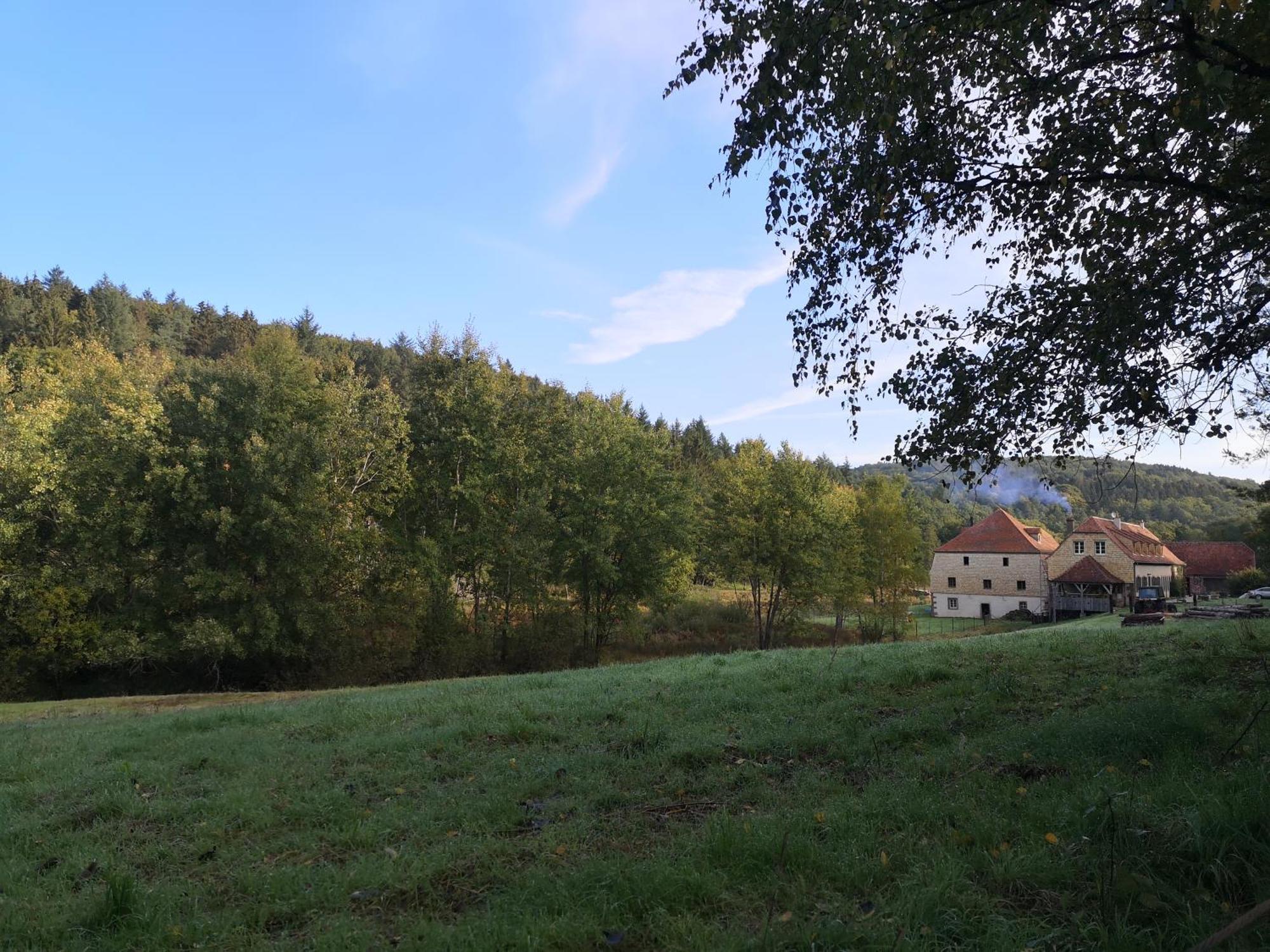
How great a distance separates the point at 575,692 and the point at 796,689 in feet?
11.0

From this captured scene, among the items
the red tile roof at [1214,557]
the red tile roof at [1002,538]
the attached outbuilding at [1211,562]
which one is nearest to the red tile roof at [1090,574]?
the red tile roof at [1002,538]

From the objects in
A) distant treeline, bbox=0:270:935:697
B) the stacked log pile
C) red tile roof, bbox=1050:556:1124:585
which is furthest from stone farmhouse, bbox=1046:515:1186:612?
the stacked log pile

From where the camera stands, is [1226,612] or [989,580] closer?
[1226,612]

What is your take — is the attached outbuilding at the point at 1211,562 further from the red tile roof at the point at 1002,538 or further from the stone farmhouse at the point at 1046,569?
the red tile roof at the point at 1002,538

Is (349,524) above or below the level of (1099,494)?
above

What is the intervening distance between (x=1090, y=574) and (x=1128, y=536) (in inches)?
211

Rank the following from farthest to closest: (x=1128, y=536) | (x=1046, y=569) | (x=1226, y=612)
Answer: (x=1046, y=569)
(x=1128, y=536)
(x=1226, y=612)

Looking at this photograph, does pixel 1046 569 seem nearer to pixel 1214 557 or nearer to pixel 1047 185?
pixel 1214 557

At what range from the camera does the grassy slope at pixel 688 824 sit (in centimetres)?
329

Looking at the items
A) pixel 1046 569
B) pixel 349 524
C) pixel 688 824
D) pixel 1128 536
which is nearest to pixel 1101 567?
pixel 1046 569

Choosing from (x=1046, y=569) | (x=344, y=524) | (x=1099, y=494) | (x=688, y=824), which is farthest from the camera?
(x=1046, y=569)

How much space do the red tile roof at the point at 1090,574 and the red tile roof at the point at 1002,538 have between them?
9.86 feet

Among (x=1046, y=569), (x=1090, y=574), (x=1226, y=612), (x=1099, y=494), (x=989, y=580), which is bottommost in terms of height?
(x=989, y=580)

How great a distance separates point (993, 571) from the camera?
197 ft
